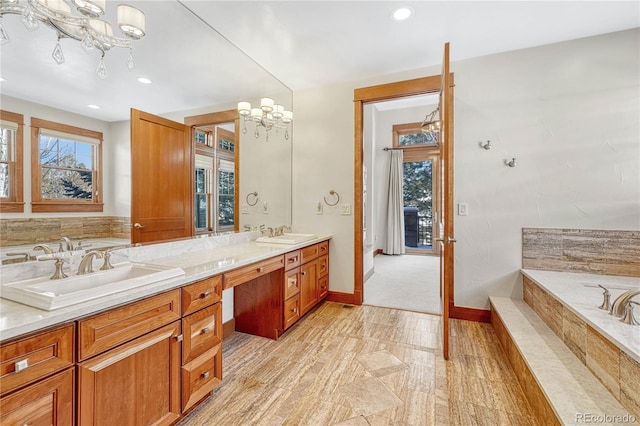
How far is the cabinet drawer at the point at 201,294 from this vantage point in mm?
1512

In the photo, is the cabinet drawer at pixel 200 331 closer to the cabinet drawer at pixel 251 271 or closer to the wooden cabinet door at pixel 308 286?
the cabinet drawer at pixel 251 271

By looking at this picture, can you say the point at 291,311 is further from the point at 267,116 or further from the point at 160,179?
the point at 267,116

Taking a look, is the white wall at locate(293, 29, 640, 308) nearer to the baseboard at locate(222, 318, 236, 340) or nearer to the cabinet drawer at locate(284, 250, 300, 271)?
the cabinet drawer at locate(284, 250, 300, 271)

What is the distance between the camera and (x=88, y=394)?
3.57 ft

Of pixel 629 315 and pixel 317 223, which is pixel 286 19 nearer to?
pixel 317 223

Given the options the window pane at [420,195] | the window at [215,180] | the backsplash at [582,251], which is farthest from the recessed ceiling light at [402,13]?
the window pane at [420,195]

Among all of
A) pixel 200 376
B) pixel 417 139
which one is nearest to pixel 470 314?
pixel 200 376

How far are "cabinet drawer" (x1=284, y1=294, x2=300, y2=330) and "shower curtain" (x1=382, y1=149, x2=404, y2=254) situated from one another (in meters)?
4.16

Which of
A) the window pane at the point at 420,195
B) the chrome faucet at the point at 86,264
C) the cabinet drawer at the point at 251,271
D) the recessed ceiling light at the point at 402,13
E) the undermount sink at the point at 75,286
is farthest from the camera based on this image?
the window pane at the point at 420,195

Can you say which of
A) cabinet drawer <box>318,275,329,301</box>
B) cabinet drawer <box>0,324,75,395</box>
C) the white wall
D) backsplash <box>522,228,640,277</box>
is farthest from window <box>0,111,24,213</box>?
backsplash <box>522,228,640,277</box>

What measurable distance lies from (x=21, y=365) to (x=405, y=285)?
13.0ft

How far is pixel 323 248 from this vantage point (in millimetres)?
3303

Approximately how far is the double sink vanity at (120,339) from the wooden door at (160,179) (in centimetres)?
14

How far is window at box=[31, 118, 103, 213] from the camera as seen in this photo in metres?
1.41
